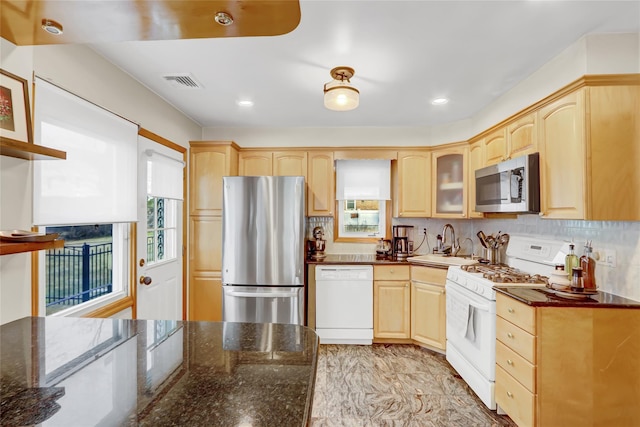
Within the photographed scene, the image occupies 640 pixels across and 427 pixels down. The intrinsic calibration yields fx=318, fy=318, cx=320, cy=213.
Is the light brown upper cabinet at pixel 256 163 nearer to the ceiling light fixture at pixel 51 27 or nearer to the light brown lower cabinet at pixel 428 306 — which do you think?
the light brown lower cabinet at pixel 428 306

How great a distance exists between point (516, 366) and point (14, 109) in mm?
2933

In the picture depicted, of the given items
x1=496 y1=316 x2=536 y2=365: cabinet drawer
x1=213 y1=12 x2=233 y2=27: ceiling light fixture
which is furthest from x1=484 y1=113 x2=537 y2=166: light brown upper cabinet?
x1=213 y1=12 x2=233 y2=27: ceiling light fixture

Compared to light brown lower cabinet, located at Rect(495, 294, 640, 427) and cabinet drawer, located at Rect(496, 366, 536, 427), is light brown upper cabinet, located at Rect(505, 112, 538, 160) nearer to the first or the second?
light brown lower cabinet, located at Rect(495, 294, 640, 427)

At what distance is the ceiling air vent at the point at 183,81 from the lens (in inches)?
Result: 96.5

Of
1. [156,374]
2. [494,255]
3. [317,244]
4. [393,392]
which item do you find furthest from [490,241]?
[156,374]

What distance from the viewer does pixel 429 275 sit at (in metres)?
3.22

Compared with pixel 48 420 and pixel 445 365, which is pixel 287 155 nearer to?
pixel 445 365

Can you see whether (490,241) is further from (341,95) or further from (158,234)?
(158,234)

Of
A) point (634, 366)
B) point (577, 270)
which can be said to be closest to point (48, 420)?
point (577, 270)

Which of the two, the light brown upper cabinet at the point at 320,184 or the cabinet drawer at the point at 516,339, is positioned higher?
the light brown upper cabinet at the point at 320,184

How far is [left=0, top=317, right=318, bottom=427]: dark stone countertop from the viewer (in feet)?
2.19

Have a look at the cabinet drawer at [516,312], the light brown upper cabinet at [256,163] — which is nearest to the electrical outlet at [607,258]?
the cabinet drawer at [516,312]

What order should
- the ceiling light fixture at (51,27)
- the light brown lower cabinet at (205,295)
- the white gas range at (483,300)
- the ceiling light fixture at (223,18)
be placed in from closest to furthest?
the ceiling light fixture at (223,18), the ceiling light fixture at (51,27), the white gas range at (483,300), the light brown lower cabinet at (205,295)

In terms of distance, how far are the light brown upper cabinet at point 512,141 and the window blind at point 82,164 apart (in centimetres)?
298
